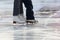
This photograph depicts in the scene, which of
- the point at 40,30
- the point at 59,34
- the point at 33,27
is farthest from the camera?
the point at 33,27

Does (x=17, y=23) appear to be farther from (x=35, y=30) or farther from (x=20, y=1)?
(x=35, y=30)

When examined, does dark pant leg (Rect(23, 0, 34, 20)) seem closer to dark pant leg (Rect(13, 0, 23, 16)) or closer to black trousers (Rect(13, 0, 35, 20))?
black trousers (Rect(13, 0, 35, 20))

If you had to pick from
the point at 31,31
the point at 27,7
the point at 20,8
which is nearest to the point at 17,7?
the point at 20,8

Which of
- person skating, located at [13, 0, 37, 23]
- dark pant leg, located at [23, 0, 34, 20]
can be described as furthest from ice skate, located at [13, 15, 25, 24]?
dark pant leg, located at [23, 0, 34, 20]

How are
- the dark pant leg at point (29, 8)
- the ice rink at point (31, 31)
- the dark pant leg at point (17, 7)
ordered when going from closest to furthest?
the ice rink at point (31, 31), the dark pant leg at point (17, 7), the dark pant leg at point (29, 8)

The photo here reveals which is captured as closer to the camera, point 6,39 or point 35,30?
point 6,39

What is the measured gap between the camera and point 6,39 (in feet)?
15.8

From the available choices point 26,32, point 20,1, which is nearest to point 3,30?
point 26,32

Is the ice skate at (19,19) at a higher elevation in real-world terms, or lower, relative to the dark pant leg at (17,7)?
lower

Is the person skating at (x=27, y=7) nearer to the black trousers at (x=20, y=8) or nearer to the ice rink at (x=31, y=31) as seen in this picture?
the black trousers at (x=20, y=8)

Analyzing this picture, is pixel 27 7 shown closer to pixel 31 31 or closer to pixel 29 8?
pixel 29 8

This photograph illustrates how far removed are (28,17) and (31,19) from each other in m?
0.10

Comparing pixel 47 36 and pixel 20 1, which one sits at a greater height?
pixel 20 1

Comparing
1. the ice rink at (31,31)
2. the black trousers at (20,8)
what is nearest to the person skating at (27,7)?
the black trousers at (20,8)
